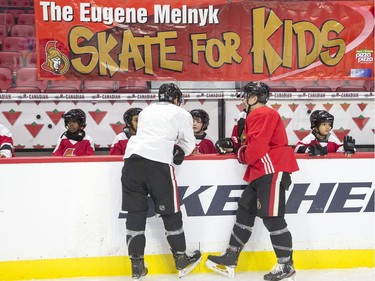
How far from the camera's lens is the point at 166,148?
2.44 meters

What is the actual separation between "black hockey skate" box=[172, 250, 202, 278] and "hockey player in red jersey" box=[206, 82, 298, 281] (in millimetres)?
370

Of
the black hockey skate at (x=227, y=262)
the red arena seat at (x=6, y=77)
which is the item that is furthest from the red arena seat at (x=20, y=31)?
the black hockey skate at (x=227, y=262)

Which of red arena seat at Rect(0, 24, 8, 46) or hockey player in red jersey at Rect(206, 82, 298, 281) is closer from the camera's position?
hockey player in red jersey at Rect(206, 82, 298, 281)

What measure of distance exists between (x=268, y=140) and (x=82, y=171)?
998 mm

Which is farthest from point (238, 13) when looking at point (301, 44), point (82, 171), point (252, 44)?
point (82, 171)

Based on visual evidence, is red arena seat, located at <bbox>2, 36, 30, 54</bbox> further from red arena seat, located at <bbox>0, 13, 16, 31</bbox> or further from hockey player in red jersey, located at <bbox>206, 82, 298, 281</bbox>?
hockey player in red jersey, located at <bbox>206, 82, 298, 281</bbox>

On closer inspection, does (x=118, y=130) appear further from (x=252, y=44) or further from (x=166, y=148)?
(x=166, y=148)

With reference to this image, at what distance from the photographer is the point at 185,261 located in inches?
100

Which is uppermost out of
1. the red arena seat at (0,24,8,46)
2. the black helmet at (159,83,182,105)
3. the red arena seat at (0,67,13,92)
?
the red arena seat at (0,24,8,46)

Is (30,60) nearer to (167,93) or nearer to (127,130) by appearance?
(127,130)

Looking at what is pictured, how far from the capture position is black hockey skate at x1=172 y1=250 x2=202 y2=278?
99.7 inches

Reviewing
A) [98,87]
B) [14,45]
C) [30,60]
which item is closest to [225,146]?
[98,87]

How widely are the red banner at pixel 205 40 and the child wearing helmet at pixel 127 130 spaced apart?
0.71 metres

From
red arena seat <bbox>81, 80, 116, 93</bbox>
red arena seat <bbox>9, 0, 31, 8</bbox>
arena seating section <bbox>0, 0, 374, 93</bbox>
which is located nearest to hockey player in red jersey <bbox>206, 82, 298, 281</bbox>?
arena seating section <bbox>0, 0, 374, 93</bbox>
